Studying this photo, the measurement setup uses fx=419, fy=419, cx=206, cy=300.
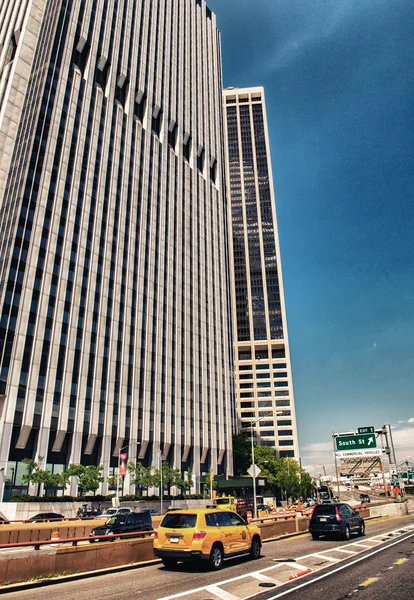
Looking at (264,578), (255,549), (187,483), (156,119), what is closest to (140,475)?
(187,483)

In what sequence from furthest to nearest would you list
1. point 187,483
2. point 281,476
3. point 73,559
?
point 281,476 < point 187,483 < point 73,559

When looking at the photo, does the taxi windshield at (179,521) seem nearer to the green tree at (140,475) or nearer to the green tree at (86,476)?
the green tree at (86,476)

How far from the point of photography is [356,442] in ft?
156

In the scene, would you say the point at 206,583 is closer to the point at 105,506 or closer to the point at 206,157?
the point at 105,506

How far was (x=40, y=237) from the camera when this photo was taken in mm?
54750

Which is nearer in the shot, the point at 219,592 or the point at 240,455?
the point at 219,592

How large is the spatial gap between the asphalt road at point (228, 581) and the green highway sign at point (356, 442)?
32461 millimetres

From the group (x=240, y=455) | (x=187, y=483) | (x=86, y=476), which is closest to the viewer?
(x=86, y=476)

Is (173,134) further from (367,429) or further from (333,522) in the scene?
(333,522)

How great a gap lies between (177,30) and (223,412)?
89936 mm

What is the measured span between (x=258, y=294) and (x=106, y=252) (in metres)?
109

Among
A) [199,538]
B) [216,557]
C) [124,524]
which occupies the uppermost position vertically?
[199,538]

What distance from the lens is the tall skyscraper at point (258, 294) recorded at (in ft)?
470

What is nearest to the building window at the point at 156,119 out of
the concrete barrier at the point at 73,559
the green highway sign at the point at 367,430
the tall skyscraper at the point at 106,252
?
the tall skyscraper at the point at 106,252
